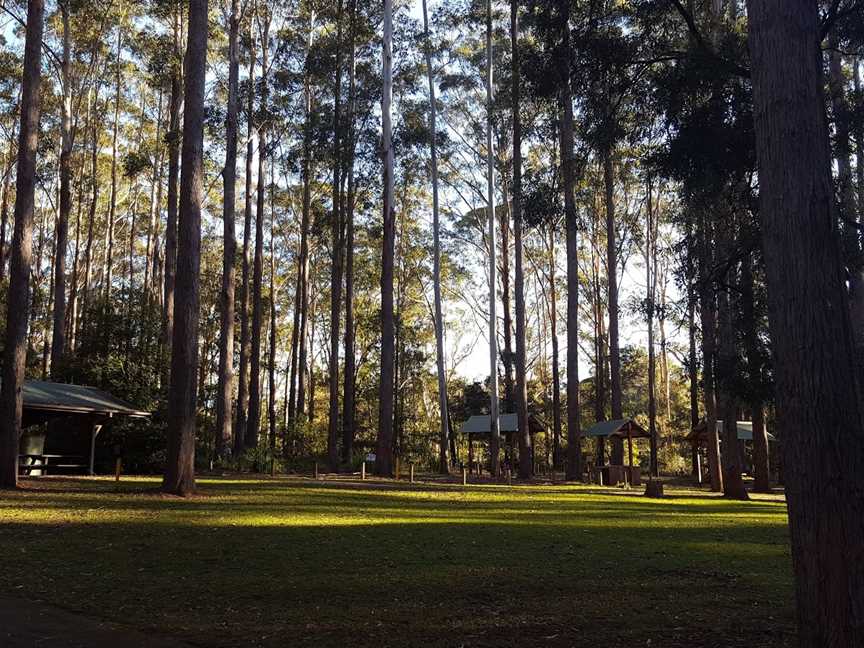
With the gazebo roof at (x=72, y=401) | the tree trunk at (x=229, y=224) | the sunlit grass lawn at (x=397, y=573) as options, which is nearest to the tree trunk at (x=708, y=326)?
the sunlit grass lawn at (x=397, y=573)

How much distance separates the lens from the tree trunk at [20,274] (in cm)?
1543

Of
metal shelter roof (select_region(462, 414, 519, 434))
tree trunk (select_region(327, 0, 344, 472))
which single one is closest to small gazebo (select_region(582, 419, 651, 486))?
metal shelter roof (select_region(462, 414, 519, 434))

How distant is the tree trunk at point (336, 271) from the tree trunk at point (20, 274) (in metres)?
13.5

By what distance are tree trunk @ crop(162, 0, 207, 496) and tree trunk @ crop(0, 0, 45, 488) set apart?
11.8ft

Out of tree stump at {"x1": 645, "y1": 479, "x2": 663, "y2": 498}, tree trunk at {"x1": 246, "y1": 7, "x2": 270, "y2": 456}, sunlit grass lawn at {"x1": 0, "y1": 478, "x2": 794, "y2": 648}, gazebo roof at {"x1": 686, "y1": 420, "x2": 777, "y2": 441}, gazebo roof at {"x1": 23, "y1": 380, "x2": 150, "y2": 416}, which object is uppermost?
tree trunk at {"x1": 246, "y1": 7, "x2": 270, "y2": 456}

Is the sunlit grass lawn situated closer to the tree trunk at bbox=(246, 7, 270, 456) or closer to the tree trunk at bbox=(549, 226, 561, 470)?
the tree trunk at bbox=(246, 7, 270, 456)

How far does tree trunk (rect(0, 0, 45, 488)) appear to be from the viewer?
15.4 meters

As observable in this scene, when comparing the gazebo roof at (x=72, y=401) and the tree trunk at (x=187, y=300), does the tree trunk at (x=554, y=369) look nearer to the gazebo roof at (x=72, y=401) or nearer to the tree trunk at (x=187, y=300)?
the gazebo roof at (x=72, y=401)

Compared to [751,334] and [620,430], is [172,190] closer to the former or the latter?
[620,430]

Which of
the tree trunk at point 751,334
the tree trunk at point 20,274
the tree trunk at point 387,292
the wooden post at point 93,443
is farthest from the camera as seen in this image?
the tree trunk at point 387,292

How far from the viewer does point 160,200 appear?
40094 mm

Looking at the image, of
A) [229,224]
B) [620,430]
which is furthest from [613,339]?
[229,224]

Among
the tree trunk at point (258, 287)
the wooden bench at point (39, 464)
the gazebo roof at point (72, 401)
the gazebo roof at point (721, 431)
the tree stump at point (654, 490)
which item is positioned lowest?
the tree stump at point (654, 490)

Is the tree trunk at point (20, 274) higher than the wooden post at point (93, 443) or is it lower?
higher
